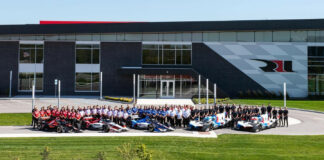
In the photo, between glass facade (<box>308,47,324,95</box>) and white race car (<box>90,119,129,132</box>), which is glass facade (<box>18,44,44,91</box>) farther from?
glass facade (<box>308,47,324,95</box>)

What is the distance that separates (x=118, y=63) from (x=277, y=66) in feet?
73.7

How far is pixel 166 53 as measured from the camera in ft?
151

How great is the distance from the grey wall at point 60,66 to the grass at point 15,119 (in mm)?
18066

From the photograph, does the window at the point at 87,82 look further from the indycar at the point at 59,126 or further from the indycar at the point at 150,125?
the indycar at the point at 59,126

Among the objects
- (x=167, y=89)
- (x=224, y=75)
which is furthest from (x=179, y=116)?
(x=224, y=75)

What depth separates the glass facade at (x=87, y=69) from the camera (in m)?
45.6

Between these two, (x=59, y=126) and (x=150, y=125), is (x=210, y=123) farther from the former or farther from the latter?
(x=59, y=126)

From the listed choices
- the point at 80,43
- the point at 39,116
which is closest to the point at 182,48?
the point at 80,43

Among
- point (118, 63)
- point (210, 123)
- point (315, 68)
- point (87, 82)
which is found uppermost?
point (118, 63)

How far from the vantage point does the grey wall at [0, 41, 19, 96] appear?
45.3m

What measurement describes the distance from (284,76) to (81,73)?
28.7 meters

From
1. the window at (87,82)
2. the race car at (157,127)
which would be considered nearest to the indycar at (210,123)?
the race car at (157,127)

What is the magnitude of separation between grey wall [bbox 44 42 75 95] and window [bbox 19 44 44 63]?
880 mm

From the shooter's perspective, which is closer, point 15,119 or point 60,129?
point 60,129
